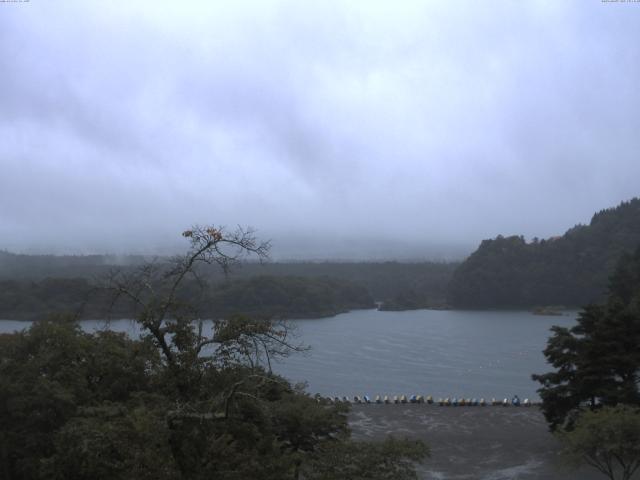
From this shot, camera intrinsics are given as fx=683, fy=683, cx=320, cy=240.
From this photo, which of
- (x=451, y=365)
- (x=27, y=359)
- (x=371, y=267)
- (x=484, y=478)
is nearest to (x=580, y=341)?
(x=484, y=478)

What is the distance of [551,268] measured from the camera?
7169 cm

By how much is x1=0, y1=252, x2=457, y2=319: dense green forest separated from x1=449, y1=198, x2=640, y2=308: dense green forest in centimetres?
733

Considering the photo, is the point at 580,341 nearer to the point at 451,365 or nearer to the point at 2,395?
the point at 2,395

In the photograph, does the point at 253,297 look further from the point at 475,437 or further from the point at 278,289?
the point at 475,437

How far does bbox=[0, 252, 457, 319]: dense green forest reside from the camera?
45188 mm

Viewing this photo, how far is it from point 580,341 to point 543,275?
5685 cm

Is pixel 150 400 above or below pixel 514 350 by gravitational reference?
above

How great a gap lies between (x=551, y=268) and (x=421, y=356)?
36044 millimetres

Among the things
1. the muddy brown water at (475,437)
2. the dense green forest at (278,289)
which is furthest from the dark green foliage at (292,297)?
the muddy brown water at (475,437)

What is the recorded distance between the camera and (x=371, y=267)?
338 ft

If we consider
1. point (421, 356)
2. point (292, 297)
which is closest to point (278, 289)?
point (292, 297)

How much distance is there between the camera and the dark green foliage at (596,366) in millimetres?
16531

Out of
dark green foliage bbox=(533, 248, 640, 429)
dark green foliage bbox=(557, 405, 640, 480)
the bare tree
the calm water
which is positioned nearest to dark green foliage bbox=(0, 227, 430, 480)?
the bare tree

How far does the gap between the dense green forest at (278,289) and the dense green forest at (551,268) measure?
24.1 ft
